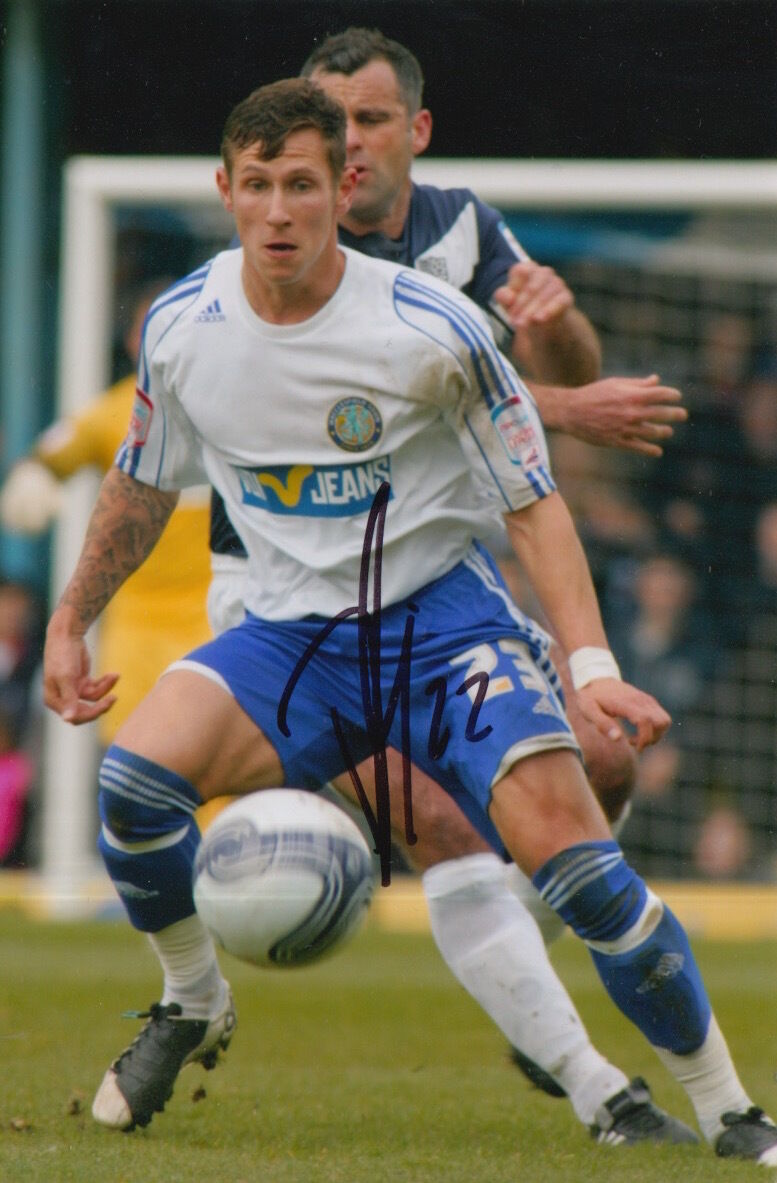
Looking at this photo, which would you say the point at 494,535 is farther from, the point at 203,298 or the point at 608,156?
the point at 608,156

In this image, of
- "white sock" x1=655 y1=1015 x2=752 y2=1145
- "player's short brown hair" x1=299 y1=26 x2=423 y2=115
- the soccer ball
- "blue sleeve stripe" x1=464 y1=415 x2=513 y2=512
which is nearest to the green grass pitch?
"white sock" x1=655 y1=1015 x2=752 y2=1145

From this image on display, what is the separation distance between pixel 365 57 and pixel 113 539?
1.28 meters

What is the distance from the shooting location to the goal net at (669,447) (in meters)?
8.81

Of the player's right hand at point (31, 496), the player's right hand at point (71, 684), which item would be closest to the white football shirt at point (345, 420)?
the player's right hand at point (71, 684)

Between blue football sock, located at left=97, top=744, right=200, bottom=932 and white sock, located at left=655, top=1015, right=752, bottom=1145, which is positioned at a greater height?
blue football sock, located at left=97, top=744, right=200, bottom=932

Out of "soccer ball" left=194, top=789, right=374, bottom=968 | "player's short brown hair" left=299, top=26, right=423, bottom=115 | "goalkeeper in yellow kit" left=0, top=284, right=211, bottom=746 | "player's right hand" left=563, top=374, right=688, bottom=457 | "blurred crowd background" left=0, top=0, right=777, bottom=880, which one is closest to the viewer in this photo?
"soccer ball" left=194, top=789, right=374, bottom=968

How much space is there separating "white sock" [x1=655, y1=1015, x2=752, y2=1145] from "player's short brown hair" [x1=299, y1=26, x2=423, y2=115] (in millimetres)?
2260

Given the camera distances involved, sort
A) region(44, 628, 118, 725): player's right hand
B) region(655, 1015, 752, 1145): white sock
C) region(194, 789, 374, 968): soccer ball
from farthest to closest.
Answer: region(44, 628, 118, 725): player's right hand, region(655, 1015, 752, 1145): white sock, region(194, 789, 374, 968): soccer ball

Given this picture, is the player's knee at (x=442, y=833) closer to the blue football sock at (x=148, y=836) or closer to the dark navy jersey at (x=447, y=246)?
the blue football sock at (x=148, y=836)

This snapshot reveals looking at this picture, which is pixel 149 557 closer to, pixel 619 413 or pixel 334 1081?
pixel 334 1081

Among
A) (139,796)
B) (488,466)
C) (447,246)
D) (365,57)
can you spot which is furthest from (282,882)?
(365,57)

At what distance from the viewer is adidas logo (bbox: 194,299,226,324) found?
13.8 ft

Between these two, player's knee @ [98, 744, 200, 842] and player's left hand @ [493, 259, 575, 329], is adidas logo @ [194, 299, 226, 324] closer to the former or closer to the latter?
player's left hand @ [493, 259, 575, 329]
